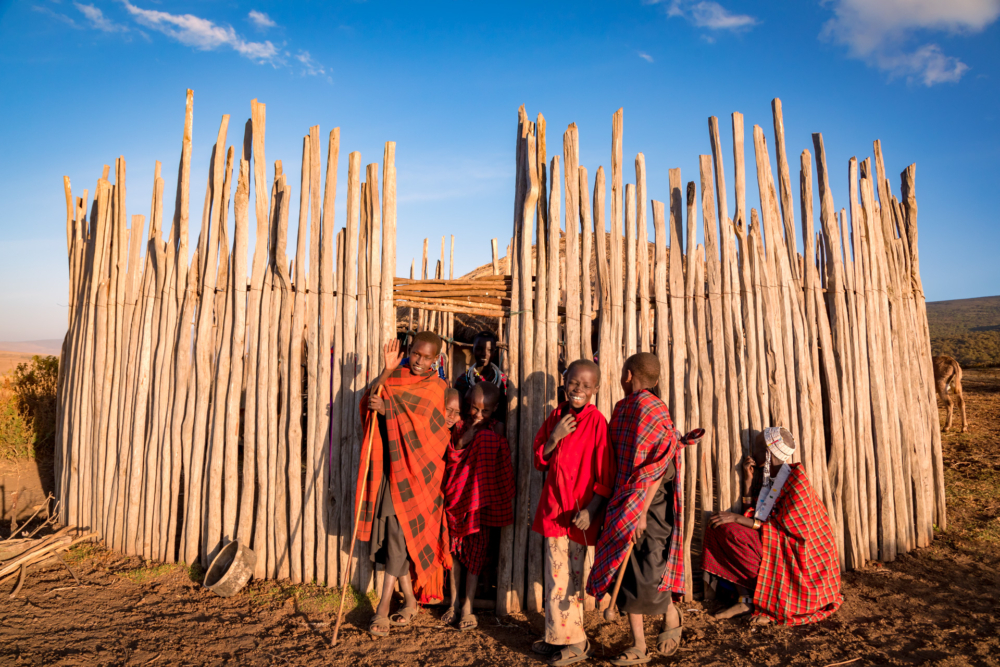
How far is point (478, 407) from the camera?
388 cm

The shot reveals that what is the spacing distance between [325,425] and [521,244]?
2007 mm

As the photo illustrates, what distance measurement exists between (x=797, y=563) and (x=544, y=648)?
5.79 feet

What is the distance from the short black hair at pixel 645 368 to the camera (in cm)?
332

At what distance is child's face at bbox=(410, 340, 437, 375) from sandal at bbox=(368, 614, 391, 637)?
1595mm

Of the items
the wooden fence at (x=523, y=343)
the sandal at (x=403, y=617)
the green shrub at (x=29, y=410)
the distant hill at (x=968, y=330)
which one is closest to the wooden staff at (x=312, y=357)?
the wooden fence at (x=523, y=343)

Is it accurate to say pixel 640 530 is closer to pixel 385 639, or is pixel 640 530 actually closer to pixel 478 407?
pixel 478 407

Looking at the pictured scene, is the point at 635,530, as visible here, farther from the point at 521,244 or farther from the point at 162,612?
the point at 162,612

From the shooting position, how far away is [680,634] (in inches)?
136

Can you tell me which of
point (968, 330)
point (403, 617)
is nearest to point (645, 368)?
point (403, 617)

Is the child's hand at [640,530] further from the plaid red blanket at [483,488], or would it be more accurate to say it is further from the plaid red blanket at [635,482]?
the plaid red blanket at [483,488]

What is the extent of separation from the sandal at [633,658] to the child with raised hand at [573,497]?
0.67ft

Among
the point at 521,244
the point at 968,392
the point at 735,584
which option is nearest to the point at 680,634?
the point at 735,584

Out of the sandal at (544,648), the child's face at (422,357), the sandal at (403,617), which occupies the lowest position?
the sandal at (544,648)

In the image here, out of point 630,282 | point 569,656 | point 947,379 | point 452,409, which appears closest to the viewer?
point 569,656
